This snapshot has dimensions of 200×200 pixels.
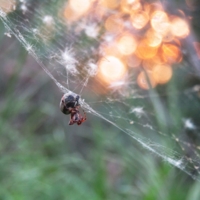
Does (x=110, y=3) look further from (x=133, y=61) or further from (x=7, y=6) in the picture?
(x=7, y=6)

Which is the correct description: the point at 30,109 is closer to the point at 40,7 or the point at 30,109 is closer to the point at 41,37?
the point at 40,7

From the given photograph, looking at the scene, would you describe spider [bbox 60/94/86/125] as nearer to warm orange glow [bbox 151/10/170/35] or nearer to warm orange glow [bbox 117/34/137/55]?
warm orange glow [bbox 151/10/170/35]

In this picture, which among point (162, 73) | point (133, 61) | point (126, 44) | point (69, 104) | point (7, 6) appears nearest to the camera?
point (69, 104)

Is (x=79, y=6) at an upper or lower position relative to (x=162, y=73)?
lower

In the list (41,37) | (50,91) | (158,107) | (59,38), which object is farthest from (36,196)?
(50,91)

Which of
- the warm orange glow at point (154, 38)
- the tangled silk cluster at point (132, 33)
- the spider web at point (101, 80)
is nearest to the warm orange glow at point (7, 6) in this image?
the spider web at point (101, 80)

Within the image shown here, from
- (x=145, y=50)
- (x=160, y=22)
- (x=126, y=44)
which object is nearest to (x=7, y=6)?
(x=160, y=22)

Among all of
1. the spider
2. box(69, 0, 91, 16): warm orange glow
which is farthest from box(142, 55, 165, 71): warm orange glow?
the spider
